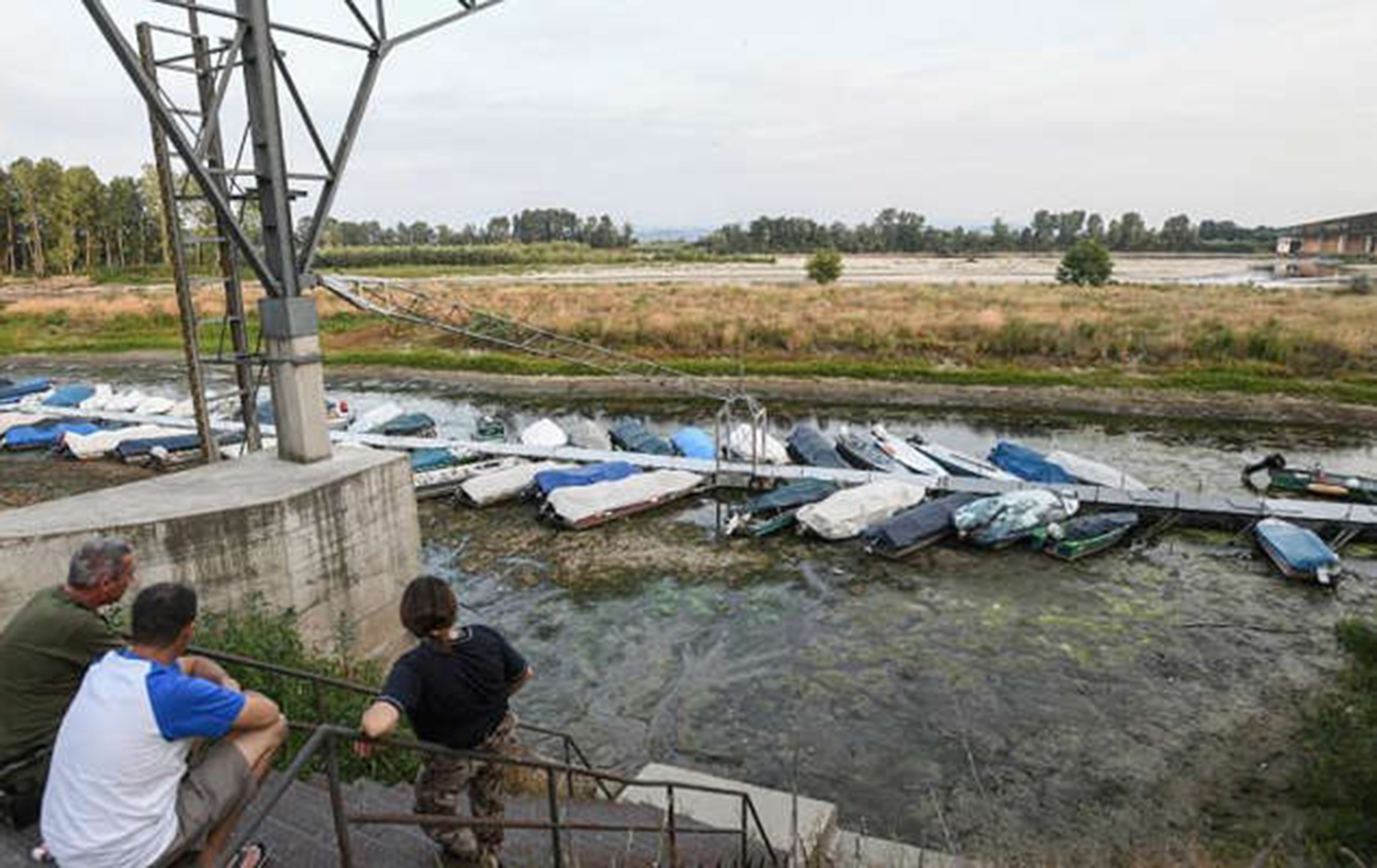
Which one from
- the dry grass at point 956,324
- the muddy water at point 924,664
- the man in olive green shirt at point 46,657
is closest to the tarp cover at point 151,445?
the muddy water at point 924,664

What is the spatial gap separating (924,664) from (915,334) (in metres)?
29.1

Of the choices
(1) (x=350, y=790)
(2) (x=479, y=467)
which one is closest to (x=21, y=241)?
(2) (x=479, y=467)

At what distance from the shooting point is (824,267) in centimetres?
6806

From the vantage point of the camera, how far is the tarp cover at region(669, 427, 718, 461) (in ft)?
83.3

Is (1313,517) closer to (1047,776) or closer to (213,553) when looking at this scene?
(1047,776)

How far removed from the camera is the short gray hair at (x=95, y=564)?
16.0 ft

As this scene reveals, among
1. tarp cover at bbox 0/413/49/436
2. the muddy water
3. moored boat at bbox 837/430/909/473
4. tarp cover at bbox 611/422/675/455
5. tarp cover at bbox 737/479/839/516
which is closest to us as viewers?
the muddy water

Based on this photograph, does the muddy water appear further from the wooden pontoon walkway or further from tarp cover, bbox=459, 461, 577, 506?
the wooden pontoon walkway

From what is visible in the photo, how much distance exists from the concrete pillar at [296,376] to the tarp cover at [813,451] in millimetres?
15058

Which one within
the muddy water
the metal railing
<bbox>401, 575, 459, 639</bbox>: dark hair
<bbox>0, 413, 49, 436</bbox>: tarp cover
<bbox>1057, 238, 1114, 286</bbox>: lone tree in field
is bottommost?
the muddy water

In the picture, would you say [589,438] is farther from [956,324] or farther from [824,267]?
[824,267]

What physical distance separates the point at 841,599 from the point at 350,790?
11.8 metres

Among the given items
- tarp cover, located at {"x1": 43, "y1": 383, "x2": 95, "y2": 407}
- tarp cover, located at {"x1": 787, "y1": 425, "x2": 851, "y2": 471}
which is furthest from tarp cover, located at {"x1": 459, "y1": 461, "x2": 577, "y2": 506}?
tarp cover, located at {"x1": 43, "y1": 383, "x2": 95, "y2": 407}

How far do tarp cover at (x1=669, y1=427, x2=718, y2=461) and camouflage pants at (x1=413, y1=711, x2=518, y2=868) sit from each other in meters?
19.7
